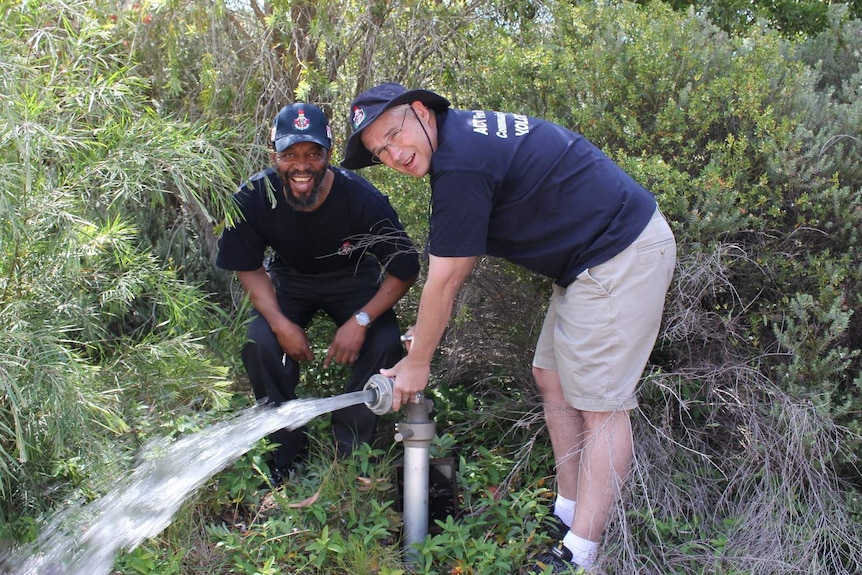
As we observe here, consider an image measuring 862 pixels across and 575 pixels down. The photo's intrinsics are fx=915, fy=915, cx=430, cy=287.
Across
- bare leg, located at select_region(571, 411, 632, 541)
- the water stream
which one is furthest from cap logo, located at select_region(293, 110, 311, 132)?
bare leg, located at select_region(571, 411, 632, 541)

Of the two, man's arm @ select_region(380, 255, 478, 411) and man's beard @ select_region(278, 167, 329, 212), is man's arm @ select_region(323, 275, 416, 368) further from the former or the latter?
man's arm @ select_region(380, 255, 478, 411)

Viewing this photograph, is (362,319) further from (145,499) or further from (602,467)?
(602,467)

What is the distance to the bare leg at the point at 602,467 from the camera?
3.23 meters

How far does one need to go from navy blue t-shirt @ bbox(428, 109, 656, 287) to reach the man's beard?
1.00 metres

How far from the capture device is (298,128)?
3926 millimetres

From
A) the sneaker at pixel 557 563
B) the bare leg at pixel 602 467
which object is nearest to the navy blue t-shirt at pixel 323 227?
the bare leg at pixel 602 467

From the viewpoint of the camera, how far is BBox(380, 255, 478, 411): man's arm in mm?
3021

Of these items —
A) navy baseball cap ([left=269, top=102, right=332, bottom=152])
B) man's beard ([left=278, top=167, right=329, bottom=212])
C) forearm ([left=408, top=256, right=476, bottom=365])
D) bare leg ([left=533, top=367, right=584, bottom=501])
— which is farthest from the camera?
man's beard ([left=278, top=167, right=329, bottom=212])

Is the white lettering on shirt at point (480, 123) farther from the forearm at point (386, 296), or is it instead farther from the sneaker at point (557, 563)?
the sneaker at point (557, 563)

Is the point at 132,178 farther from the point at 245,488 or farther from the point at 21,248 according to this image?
the point at 245,488

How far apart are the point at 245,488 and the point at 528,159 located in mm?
1821

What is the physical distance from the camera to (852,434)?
3438mm

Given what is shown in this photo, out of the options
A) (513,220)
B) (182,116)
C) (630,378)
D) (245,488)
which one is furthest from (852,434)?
(182,116)

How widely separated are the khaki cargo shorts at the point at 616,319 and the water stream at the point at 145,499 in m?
0.76
